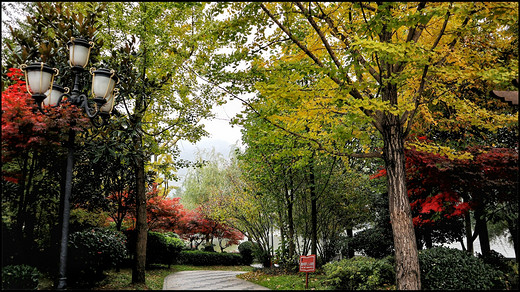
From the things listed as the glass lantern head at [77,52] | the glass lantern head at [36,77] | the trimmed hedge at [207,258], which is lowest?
the trimmed hedge at [207,258]

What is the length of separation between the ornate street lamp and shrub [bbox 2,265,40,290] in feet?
4.81

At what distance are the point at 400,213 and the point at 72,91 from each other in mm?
5718

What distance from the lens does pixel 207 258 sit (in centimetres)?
1706

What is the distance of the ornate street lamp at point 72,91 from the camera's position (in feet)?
12.8

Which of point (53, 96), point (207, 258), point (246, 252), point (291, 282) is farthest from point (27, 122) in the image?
point (246, 252)

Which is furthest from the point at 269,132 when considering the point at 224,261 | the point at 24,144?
the point at 224,261

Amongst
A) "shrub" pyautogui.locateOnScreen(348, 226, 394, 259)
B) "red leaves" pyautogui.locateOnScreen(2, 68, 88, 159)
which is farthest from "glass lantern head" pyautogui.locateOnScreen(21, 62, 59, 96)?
"shrub" pyautogui.locateOnScreen(348, 226, 394, 259)

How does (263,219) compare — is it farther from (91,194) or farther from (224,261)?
(224,261)

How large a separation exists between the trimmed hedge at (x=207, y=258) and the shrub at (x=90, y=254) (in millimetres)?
9920

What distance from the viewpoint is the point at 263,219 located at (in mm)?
11922

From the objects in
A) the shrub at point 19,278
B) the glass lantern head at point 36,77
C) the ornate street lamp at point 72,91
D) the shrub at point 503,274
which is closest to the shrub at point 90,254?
the shrub at point 19,278

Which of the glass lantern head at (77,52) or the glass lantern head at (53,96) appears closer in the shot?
the glass lantern head at (77,52)

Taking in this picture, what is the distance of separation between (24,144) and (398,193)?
21.1ft

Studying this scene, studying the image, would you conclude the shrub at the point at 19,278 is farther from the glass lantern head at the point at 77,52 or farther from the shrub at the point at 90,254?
the glass lantern head at the point at 77,52
